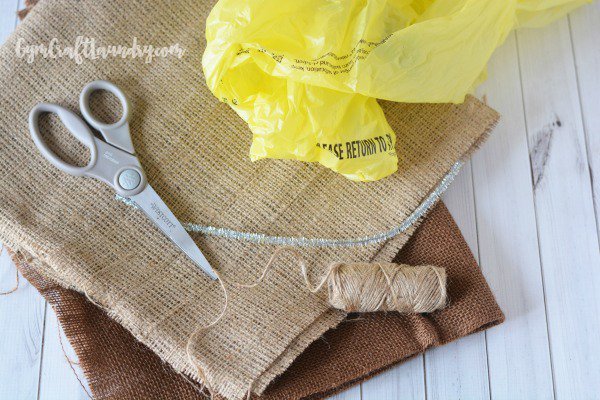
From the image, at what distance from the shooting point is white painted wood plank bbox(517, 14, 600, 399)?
98cm

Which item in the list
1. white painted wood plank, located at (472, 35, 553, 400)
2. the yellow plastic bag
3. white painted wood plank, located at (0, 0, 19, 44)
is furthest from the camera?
white painted wood plank, located at (0, 0, 19, 44)

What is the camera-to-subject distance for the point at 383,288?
900 millimetres

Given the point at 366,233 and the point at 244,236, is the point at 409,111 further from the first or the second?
the point at 244,236

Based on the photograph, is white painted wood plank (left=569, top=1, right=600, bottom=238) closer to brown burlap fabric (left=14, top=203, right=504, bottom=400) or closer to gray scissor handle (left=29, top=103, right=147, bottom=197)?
brown burlap fabric (left=14, top=203, right=504, bottom=400)

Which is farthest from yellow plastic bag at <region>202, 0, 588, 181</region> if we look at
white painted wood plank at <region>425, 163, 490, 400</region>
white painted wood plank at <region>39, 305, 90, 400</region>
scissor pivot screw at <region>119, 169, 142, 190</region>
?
white painted wood plank at <region>39, 305, 90, 400</region>

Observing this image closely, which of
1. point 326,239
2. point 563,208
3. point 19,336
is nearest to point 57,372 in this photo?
point 19,336

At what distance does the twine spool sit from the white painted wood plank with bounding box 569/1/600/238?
33cm

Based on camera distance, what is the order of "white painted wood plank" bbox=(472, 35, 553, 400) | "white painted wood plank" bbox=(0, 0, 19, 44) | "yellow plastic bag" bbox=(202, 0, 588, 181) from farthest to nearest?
"white painted wood plank" bbox=(0, 0, 19, 44) < "white painted wood plank" bbox=(472, 35, 553, 400) < "yellow plastic bag" bbox=(202, 0, 588, 181)

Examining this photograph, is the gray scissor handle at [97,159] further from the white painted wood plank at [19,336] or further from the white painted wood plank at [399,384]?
the white painted wood plank at [399,384]

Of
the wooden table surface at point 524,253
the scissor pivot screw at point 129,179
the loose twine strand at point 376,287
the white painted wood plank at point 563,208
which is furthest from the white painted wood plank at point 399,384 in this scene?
the scissor pivot screw at point 129,179

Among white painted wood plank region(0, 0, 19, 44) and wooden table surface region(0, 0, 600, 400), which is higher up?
white painted wood plank region(0, 0, 19, 44)

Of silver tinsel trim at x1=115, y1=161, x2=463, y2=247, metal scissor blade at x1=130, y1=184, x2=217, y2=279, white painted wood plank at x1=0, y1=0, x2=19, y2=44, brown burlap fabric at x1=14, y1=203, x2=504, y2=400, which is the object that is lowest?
brown burlap fabric at x1=14, y1=203, x2=504, y2=400

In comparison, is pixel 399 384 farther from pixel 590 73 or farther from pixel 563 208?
pixel 590 73

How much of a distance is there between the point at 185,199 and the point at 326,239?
0.70 ft
